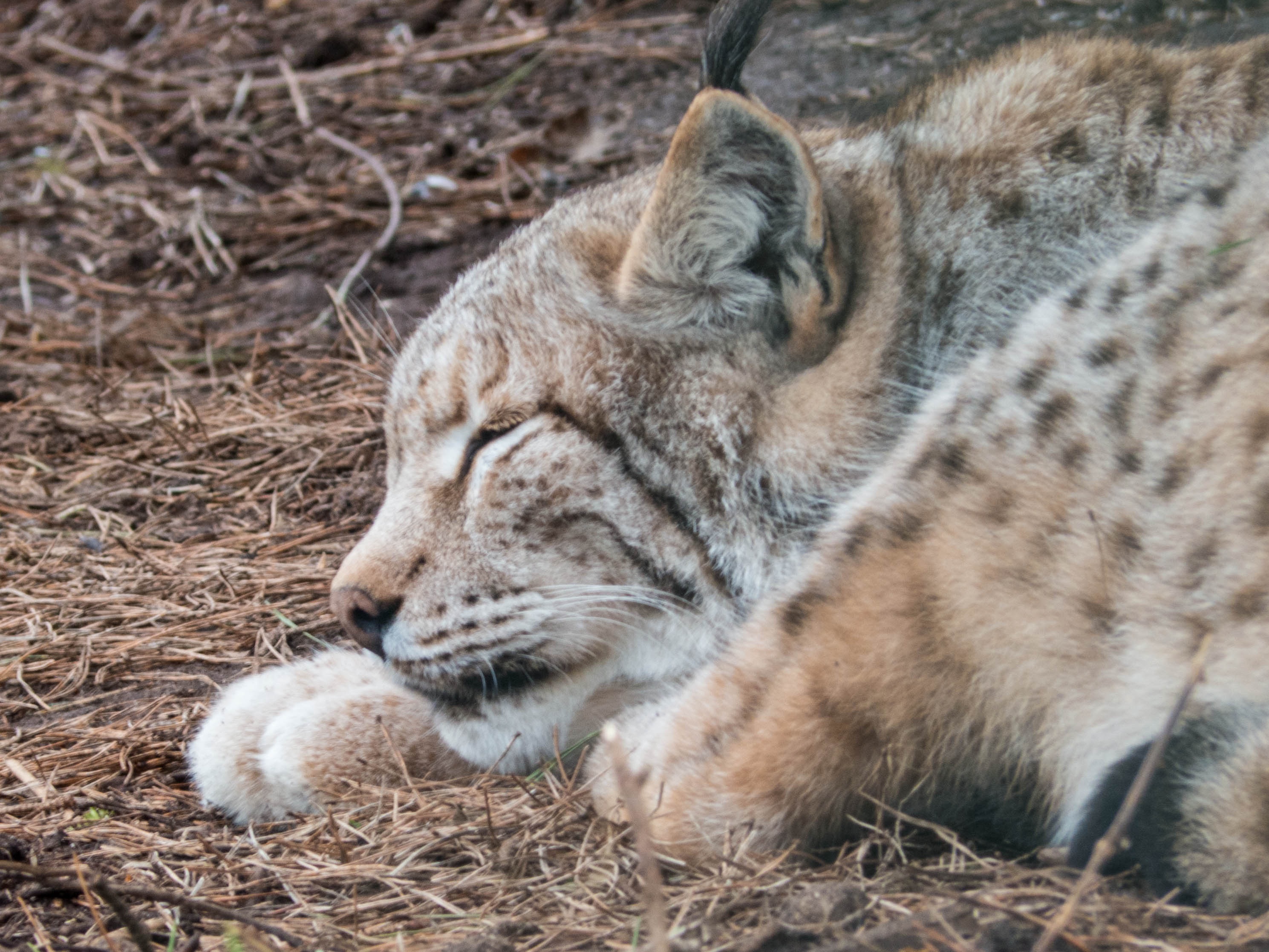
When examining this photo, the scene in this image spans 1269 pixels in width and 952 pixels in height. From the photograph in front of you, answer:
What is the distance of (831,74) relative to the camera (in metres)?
6.59

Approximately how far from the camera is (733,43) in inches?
112

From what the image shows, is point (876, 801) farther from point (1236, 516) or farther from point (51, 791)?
point (51, 791)

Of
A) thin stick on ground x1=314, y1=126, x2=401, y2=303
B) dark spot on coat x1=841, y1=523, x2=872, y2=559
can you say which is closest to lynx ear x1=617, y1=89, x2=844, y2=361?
dark spot on coat x1=841, y1=523, x2=872, y2=559

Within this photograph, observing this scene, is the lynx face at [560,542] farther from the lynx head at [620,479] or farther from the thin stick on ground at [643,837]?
the thin stick on ground at [643,837]

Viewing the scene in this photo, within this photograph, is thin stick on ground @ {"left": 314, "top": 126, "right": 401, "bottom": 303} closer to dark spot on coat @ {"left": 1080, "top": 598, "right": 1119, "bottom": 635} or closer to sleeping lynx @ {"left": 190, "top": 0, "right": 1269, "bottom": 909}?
sleeping lynx @ {"left": 190, "top": 0, "right": 1269, "bottom": 909}

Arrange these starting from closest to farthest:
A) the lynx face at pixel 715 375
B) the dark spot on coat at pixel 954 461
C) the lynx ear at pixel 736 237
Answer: the dark spot on coat at pixel 954 461 < the lynx ear at pixel 736 237 < the lynx face at pixel 715 375

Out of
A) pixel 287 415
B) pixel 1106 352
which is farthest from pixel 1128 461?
pixel 287 415

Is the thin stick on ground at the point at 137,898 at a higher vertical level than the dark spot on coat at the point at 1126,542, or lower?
lower

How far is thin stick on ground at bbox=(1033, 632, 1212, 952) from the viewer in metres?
1.61

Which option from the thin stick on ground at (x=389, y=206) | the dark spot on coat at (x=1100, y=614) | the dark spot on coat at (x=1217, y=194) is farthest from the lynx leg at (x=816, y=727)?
the thin stick on ground at (x=389, y=206)

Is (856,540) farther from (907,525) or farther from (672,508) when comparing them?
(672,508)

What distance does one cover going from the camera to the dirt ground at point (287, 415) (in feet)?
7.14

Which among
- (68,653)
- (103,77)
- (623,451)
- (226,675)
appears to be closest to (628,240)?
(623,451)

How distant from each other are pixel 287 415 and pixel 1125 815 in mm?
4046
